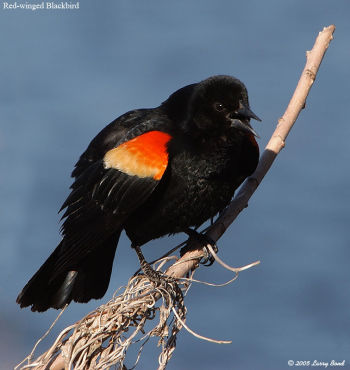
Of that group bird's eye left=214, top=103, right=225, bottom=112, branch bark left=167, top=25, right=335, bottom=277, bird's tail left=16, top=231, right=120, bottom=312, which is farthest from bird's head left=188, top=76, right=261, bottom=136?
bird's tail left=16, top=231, right=120, bottom=312

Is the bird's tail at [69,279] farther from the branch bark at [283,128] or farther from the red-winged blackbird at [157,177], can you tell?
the branch bark at [283,128]

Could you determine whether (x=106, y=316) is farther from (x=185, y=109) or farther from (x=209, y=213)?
(x=185, y=109)

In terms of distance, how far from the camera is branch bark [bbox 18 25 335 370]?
2816mm

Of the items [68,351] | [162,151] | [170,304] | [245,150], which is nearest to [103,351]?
[68,351]

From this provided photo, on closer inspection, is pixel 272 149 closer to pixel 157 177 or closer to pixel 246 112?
pixel 246 112

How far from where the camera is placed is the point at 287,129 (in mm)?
2918

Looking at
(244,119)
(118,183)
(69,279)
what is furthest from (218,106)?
(69,279)

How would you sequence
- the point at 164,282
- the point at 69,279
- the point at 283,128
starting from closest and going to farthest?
the point at 164,282, the point at 283,128, the point at 69,279

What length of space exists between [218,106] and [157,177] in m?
0.47

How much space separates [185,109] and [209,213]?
0.52 metres

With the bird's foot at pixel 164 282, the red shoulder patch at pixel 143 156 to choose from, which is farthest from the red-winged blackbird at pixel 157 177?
the bird's foot at pixel 164 282

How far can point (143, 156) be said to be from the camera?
2.95 m

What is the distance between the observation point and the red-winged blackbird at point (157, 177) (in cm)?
300

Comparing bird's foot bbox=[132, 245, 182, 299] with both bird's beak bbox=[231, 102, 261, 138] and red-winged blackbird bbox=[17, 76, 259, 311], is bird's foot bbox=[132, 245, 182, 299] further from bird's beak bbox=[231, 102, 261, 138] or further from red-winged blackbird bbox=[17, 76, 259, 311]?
bird's beak bbox=[231, 102, 261, 138]
